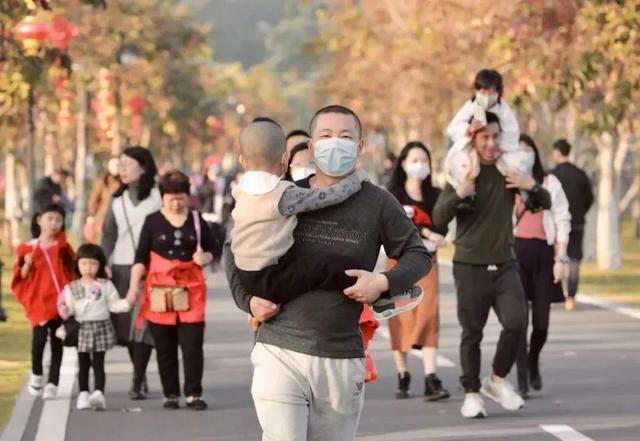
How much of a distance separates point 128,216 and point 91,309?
0.95 metres

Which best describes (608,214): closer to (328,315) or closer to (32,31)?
(32,31)

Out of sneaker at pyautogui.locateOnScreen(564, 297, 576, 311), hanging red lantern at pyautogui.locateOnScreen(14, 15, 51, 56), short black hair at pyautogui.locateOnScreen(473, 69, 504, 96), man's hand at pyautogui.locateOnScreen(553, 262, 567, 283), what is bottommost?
sneaker at pyautogui.locateOnScreen(564, 297, 576, 311)

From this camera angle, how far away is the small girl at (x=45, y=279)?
43.9 feet

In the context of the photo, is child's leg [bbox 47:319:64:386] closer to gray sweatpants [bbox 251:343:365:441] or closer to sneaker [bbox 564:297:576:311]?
gray sweatpants [bbox 251:343:365:441]

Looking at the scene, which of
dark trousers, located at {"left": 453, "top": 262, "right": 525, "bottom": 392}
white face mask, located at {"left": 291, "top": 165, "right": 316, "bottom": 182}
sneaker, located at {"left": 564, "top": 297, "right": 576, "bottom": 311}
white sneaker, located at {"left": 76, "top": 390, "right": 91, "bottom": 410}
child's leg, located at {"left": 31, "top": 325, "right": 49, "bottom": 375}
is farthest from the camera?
sneaker, located at {"left": 564, "top": 297, "right": 576, "bottom": 311}

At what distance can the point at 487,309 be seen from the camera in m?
11.9

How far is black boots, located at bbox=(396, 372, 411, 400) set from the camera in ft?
43.3

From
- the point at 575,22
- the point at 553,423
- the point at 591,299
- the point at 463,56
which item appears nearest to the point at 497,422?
the point at 553,423

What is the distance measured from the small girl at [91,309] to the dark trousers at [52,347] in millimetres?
420

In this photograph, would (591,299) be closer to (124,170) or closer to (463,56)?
(124,170)

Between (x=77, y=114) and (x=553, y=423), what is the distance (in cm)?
4112

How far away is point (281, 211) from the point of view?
6.79 metres

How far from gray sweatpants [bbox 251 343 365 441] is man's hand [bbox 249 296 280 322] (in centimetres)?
12

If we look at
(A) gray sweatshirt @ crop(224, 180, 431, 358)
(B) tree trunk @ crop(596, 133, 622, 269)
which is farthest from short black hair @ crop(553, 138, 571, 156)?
(A) gray sweatshirt @ crop(224, 180, 431, 358)
